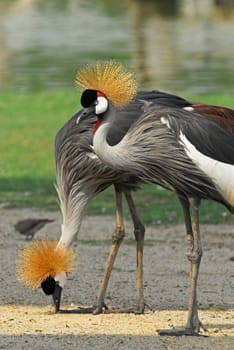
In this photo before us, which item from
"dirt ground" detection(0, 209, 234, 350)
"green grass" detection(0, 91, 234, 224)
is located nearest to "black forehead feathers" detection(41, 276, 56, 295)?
"dirt ground" detection(0, 209, 234, 350)

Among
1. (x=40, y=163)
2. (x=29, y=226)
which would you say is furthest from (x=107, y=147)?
(x=40, y=163)

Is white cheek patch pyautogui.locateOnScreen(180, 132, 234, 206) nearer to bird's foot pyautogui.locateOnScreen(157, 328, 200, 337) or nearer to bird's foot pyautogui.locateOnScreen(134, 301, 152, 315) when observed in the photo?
bird's foot pyautogui.locateOnScreen(157, 328, 200, 337)

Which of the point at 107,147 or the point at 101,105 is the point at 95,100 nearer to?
the point at 101,105

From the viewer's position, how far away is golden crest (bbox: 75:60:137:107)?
22.1 feet

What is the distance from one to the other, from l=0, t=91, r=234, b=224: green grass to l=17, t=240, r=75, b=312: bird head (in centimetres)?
344

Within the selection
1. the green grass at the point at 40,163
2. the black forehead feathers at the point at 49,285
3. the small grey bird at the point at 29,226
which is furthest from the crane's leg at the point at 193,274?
the green grass at the point at 40,163

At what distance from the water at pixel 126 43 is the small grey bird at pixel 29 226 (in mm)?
9111

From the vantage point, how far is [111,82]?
6.75 m

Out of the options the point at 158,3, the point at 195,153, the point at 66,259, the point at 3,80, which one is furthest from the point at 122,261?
the point at 158,3

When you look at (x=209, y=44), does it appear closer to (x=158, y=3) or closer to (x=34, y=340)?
(x=158, y=3)

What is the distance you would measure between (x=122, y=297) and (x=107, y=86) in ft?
5.62

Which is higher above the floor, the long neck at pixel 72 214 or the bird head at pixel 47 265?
the long neck at pixel 72 214

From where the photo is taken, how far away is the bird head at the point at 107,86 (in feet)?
22.1

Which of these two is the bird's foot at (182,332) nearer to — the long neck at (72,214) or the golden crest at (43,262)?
the golden crest at (43,262)
